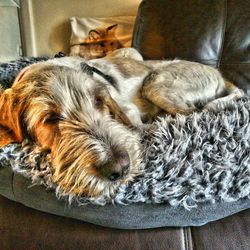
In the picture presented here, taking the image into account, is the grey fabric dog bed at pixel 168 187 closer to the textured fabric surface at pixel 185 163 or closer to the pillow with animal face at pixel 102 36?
the textured fabric surface at pixel 185 163

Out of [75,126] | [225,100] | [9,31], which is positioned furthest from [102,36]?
[75,126]

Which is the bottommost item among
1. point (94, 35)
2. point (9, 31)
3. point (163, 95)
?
point (9, 31)

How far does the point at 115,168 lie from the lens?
97 centimetres

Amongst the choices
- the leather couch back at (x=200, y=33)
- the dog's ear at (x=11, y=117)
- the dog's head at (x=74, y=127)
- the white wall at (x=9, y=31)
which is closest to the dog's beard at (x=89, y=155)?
the dog's head at (x=74, y=127)

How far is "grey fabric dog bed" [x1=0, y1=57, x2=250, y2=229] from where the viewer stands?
99cm

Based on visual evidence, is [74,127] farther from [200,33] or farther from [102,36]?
[102,36]

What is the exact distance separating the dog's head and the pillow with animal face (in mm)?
1780

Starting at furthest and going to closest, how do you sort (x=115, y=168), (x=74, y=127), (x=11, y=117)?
(x=11, y=117) → (x=74, y=127) → (x=115, y=168)

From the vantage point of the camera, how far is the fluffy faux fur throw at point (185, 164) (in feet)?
3.26

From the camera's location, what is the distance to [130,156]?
106 cm

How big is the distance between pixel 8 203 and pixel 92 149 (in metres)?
0.37

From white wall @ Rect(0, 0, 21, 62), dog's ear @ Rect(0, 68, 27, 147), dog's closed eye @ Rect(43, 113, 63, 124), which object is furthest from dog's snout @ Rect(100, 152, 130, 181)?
white wall @ Rect(0, 0, 21, 62)

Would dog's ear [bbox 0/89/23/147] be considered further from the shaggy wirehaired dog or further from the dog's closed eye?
the dog's closed eye

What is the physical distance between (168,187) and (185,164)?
99 millimetres
